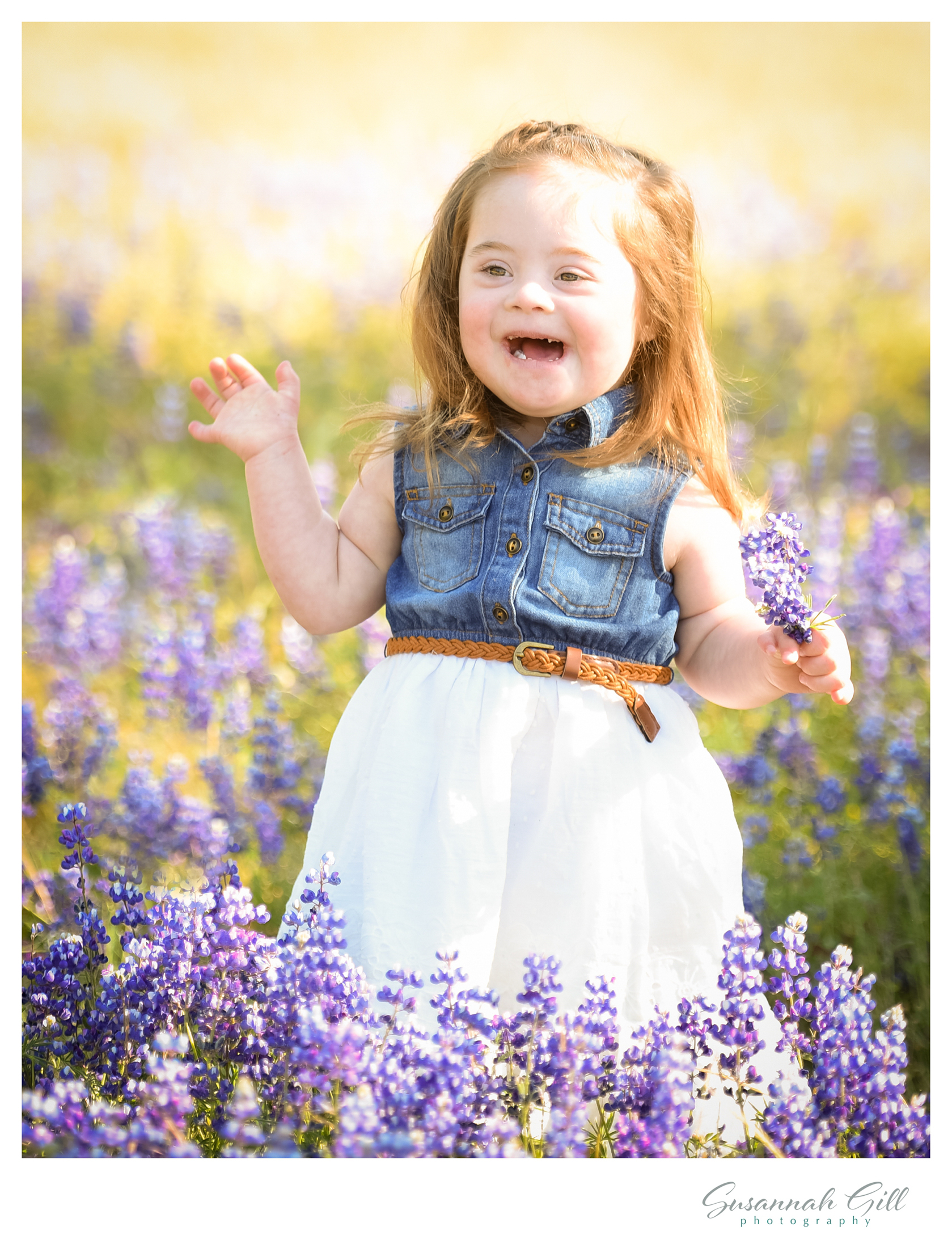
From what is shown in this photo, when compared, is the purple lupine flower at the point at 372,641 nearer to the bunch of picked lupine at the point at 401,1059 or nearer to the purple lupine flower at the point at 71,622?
the purple lupine flower at the point at 71,622

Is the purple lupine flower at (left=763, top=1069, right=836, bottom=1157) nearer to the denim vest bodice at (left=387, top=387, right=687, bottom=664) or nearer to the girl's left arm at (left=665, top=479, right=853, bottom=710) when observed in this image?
the girl's left arm at (left=665, top=479, right=853, bottom=710)

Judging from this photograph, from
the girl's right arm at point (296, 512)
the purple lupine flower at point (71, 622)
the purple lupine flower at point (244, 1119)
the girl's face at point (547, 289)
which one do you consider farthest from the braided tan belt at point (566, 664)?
the purple lupine flower at point (71, 622)

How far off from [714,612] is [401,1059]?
945 millimetres

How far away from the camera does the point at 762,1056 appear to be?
6.51 ft

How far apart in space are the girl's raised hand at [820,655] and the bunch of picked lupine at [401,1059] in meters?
0.36

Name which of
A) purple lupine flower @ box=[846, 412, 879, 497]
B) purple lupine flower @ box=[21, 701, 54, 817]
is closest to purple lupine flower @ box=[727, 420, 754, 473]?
purple lupine flower @ box=[846, 412, 879, 497]

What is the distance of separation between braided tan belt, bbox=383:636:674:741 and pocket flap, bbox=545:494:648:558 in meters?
0.18

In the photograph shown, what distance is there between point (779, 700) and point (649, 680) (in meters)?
1.20

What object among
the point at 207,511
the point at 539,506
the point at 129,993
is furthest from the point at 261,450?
the point at 207,511

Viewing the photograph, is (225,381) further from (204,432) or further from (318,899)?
(318,899)

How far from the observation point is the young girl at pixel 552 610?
76.1 inches

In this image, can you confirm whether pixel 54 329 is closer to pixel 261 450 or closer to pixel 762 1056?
pixel 261 450

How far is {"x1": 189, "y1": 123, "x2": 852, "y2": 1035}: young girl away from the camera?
1933 millimetres
